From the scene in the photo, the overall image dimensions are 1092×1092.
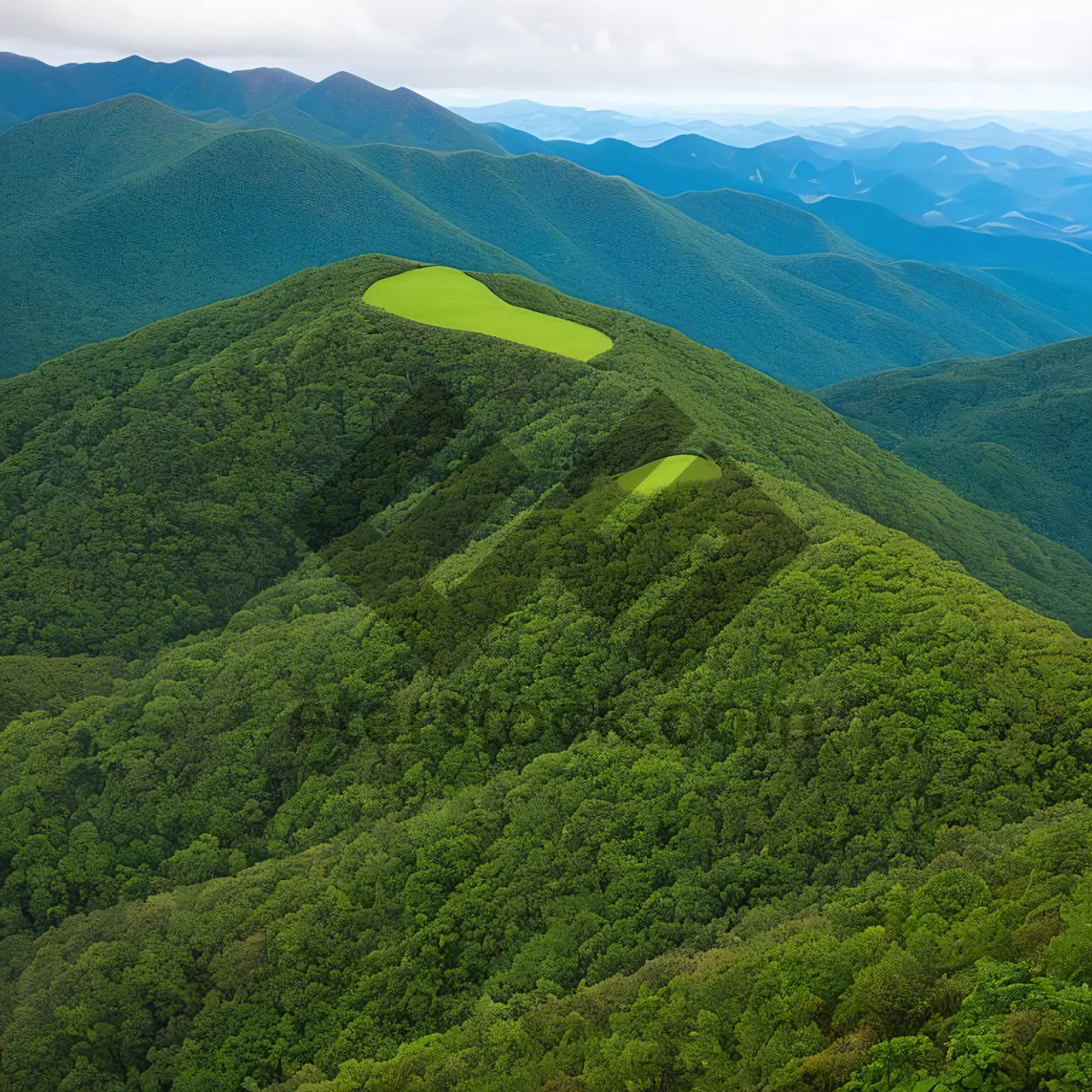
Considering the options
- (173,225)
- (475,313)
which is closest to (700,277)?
(173,225)

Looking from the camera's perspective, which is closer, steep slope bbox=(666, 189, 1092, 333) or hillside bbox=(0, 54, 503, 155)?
steep slope bbox=(666, 189, 1092, 333)

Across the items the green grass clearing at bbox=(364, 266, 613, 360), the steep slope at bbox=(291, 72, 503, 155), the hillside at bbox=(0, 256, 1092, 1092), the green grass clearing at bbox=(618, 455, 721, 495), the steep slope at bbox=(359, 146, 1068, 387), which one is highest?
the steep slope at bbox=(291, 72, 503, 155)

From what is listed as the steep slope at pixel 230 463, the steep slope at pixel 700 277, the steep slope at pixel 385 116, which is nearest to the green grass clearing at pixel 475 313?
the steep slope at pixel 230 463

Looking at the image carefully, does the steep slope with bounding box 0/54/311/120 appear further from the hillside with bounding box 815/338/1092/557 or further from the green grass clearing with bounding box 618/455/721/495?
the green grass clearing with bounding box 618/455/721/495

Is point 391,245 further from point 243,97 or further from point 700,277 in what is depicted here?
point 243,97

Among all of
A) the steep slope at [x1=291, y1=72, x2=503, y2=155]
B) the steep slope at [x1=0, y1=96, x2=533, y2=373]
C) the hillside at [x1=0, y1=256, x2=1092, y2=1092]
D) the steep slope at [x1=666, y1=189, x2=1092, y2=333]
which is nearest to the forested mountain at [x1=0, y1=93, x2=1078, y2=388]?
the steep slope at [x1=0, y1=96, x2=533, y2=373]

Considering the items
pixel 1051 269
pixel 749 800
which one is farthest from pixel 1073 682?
pixel 1051 269
